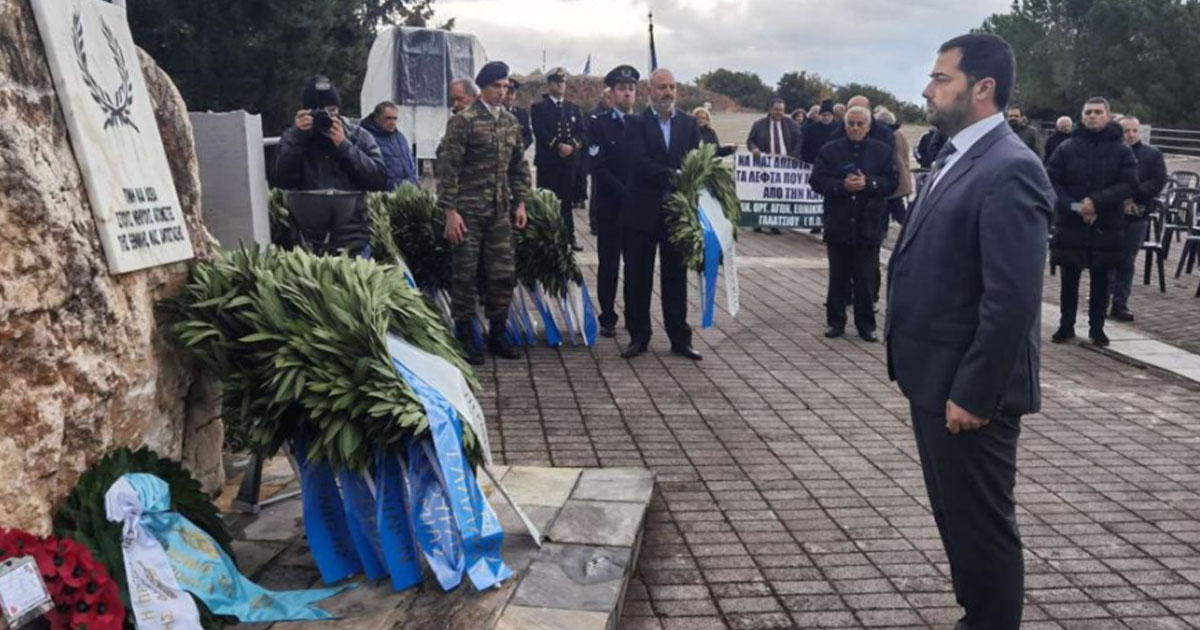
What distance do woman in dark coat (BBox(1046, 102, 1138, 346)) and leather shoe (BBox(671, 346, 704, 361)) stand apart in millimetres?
3342

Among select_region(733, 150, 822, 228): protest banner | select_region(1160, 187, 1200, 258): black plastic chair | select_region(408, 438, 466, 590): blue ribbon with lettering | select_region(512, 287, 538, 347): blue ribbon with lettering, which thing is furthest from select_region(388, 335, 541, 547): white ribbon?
select_region(1160, 187, 1200, 258): black plastic chair

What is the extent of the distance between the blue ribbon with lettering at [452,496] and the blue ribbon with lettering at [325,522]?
0.39m

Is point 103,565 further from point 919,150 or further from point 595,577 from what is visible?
point 919,150

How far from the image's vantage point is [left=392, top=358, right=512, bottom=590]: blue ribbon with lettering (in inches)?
154

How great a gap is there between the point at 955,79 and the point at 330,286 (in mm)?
2326

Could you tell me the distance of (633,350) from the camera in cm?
885

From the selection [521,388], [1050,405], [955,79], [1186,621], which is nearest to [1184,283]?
[1050,405]

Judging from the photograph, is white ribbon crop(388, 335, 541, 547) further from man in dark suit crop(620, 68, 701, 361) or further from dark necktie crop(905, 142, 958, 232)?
man in dark suit crop(620, 68, 701, 361)

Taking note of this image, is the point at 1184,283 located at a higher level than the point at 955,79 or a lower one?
lower

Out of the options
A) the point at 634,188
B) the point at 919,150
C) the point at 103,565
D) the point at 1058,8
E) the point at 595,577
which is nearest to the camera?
the point at 103,565

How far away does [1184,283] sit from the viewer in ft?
44.1

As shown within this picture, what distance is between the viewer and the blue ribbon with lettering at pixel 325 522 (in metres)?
4.09

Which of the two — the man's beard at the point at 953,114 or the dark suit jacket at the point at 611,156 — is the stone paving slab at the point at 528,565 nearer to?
the man's beard at the point at 953,114

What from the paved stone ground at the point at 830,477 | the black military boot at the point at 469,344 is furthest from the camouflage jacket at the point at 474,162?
the paved stone ground at the point at 830,477
